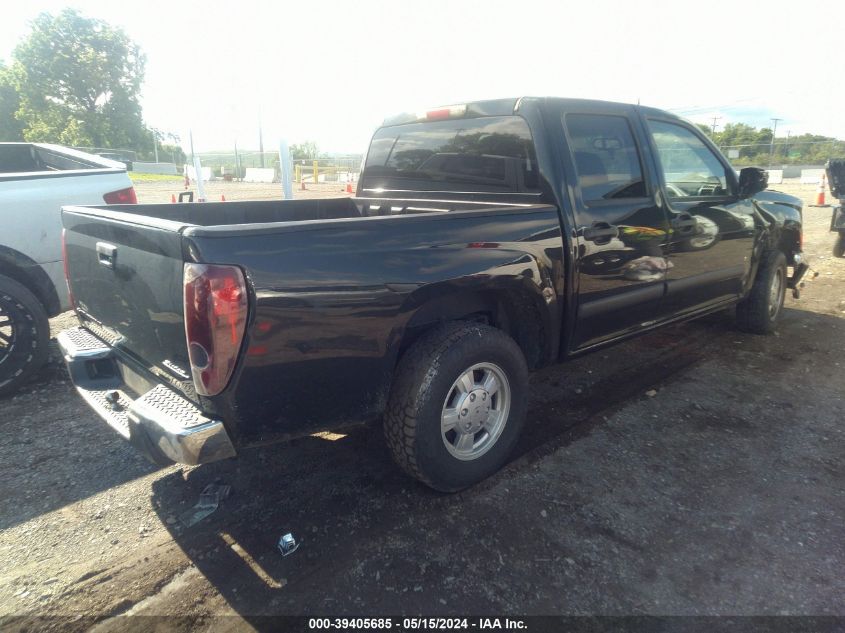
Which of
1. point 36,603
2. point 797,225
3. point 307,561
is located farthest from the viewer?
point 797,225

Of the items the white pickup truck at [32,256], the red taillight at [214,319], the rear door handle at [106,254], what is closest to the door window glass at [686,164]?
the red taillight at [214,319]

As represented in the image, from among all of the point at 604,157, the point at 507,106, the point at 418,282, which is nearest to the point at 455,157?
the point at 507,106

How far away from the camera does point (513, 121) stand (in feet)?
10.9

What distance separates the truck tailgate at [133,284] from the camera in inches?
86.6

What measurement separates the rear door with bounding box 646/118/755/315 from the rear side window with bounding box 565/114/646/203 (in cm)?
27

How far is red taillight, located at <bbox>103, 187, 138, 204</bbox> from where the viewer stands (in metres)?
4.48

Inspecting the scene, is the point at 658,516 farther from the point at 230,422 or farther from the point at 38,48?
the point at 38,48

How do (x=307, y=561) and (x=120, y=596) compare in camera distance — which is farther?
(x=307, y=561)

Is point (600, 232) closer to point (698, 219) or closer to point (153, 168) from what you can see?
point (698, 219)

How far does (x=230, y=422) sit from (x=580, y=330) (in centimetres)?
211

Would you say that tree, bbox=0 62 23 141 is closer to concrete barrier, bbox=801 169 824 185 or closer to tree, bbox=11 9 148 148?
tree, bbox=11 9 148 148

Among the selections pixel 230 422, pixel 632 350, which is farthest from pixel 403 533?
pixel 632 350

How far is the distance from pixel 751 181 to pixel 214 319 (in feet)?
13.9

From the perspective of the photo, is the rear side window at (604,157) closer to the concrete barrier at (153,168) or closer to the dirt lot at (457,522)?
the dirt lot at (457,522)
